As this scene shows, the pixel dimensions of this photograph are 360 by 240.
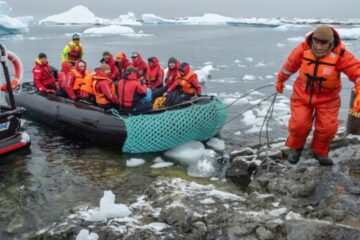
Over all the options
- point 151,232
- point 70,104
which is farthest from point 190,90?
point 151,232

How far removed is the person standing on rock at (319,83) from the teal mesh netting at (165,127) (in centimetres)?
220

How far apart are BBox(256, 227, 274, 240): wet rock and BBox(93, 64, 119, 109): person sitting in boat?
3896mm

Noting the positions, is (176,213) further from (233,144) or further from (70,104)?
(70,104)

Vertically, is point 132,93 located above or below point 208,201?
above

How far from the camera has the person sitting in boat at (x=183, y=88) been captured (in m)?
7.11

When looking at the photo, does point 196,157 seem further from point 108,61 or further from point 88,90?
point 108,61

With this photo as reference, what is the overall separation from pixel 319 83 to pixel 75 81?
16.4ft

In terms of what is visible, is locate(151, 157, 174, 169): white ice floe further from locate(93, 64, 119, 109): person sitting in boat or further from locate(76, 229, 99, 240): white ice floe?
locate(76, 229, 99, 240): white ice floe

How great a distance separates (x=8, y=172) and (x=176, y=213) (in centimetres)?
323

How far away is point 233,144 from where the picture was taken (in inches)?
285

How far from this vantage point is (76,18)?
106688 millimetres

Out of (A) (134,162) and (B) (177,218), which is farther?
(A) (134,162)

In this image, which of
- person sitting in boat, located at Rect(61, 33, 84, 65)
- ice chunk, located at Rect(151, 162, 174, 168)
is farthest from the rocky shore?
person sitting in boat, located at Rect(61, 33, 84, 65)

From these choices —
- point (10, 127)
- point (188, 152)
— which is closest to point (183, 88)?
point (188, 152)
